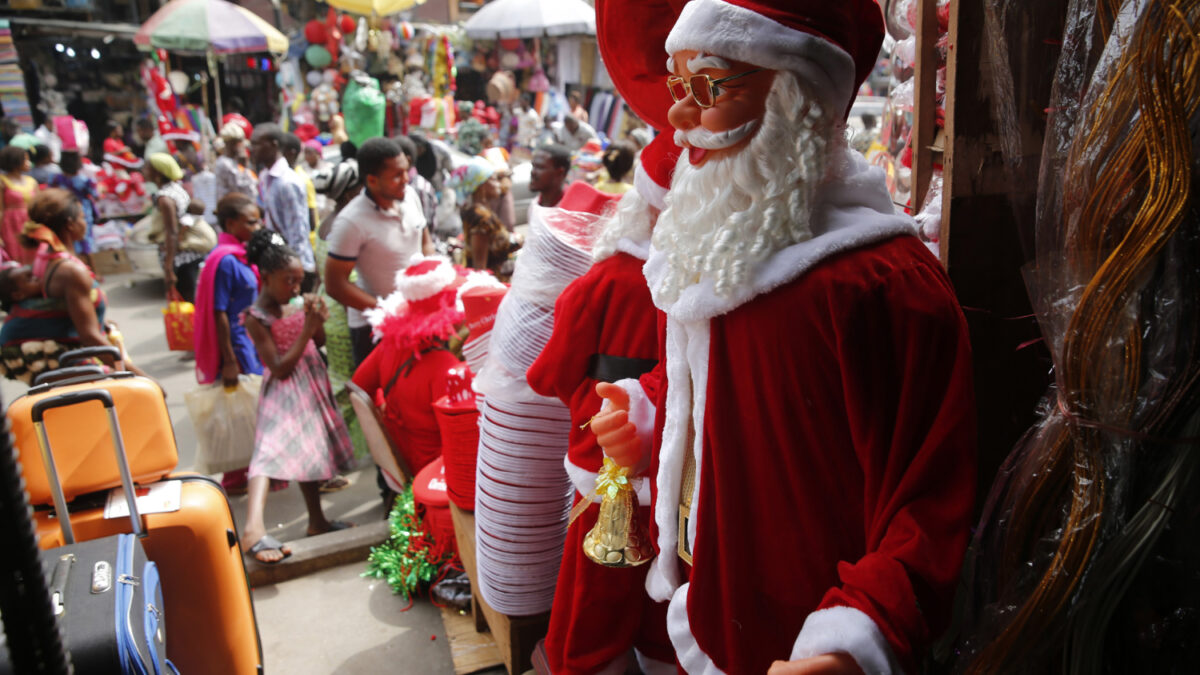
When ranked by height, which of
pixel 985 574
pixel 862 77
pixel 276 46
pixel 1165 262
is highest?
pixel 276 46

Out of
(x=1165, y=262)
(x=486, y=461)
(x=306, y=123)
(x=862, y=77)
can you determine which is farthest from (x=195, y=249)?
(x=306, y=123)

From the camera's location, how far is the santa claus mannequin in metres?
1.16

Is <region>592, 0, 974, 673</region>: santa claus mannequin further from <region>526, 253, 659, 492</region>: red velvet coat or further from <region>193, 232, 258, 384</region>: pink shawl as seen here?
<region>193, 232, 258, 384</region>: pink shawl

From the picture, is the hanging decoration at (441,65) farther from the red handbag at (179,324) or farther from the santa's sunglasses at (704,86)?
the santa's sunglasses at (704,86)

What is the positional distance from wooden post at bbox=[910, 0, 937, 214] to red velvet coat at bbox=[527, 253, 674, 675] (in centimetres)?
70

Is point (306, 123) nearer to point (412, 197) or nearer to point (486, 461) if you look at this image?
point (412, 197)

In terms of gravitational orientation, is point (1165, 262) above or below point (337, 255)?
above

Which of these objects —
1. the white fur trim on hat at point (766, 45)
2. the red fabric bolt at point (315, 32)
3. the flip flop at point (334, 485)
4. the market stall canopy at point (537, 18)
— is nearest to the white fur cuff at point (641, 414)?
the white fur trim on hat at point (766, 45)

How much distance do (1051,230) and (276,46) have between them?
36.9 feet

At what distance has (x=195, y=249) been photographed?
6.51 metres

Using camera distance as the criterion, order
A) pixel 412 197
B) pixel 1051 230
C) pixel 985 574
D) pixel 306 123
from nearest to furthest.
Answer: pixel 1051 230
pixel 985 574
pixel 412 197
pixel 306 123

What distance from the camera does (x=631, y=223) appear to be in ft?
5.92

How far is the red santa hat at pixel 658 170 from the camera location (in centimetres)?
175

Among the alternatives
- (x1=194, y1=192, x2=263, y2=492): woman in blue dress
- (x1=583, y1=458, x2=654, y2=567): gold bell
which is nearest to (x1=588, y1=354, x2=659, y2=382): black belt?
(x1=583, y1=458, x2=654, y2=567): gold bell
